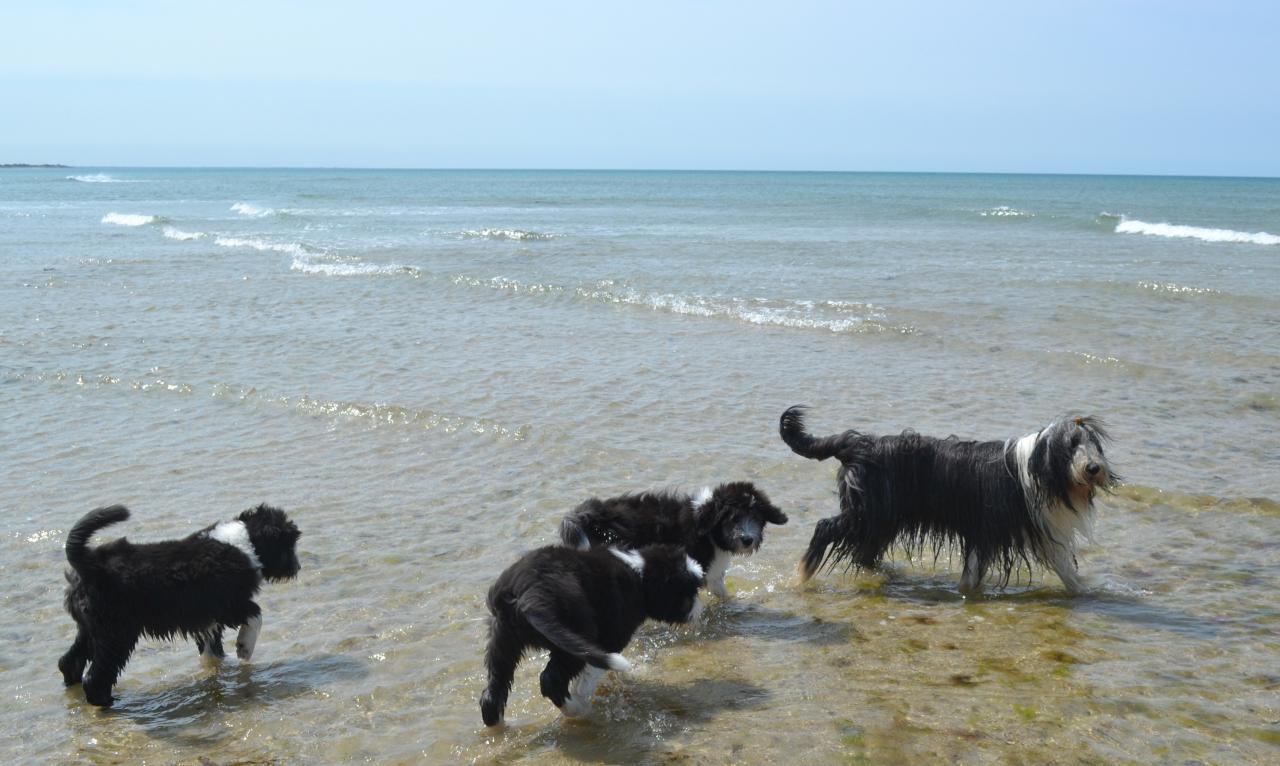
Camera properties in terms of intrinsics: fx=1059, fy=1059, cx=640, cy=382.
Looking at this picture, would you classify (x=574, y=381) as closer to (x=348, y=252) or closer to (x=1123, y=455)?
(x=1123, y=455)

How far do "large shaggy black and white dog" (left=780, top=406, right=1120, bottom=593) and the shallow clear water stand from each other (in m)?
0.23

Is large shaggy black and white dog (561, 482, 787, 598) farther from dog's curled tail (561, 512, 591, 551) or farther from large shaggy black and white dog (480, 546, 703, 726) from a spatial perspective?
large shaggy black and white dog (480, 546, 703, 726)

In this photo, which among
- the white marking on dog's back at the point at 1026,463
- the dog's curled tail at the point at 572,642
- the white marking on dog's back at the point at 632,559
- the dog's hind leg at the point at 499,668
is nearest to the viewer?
the dog's curled tail at the point at 572,642

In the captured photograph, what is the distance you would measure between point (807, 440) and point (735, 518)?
0.73 m

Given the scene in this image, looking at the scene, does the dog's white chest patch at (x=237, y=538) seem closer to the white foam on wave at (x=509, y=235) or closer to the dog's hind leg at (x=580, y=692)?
the dog's hind leg at (x=580, y=692)

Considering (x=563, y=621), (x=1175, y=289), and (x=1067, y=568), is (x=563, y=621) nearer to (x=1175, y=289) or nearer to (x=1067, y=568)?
(x=1067, y=568)

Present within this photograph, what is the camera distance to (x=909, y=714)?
164 inches

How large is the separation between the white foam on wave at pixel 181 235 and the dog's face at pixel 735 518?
82.7ft

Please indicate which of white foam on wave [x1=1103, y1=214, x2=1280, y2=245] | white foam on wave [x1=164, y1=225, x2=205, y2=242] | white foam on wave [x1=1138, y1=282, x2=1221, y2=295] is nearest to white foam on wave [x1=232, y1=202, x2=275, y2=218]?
white foam on wave [x1=164, y1=225, x2=205, y2=242]

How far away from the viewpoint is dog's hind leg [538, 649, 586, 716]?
13.8ft

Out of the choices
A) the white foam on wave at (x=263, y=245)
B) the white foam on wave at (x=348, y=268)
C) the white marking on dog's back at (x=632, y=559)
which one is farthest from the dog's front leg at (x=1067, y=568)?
the white foam on wave at (x=263, y=245)

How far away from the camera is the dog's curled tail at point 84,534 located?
4.39 metres

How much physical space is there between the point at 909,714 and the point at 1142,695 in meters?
0.98

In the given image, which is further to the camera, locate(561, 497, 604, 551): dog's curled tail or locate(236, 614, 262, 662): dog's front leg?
locate(561, 497, 604, 551): dog's curled tail
